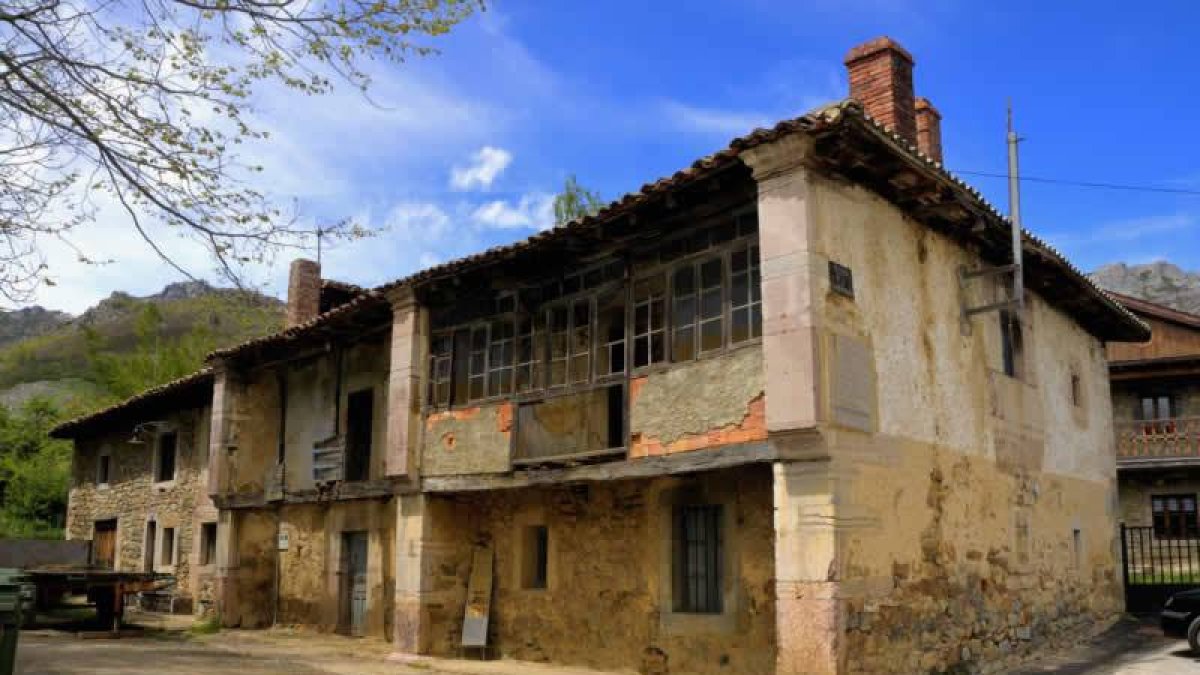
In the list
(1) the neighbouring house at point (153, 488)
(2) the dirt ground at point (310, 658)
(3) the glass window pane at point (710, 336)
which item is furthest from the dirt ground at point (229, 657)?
(3) the glass window pane at point (710, 336)

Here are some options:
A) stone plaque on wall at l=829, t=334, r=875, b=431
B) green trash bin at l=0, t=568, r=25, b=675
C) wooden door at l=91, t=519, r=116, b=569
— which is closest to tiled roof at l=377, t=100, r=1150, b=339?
stone plaque on wall at l=829, t=334, r=875, b=431

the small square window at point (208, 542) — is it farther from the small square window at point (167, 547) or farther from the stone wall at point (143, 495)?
the small square window at point (167, 547)

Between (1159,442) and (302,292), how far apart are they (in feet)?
60.8

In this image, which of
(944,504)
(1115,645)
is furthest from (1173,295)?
(944,504)

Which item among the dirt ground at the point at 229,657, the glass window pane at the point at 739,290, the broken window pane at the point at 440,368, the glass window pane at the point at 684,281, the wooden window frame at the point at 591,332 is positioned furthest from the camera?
the broken window pane at the point at 440,368

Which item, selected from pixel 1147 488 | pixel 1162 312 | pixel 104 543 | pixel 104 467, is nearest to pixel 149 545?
pixel 104 543

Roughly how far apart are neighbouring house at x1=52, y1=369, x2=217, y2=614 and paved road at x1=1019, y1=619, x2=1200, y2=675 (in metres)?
14.8

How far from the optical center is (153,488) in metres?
22.3

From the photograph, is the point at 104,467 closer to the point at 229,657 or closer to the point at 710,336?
the point at 229,657

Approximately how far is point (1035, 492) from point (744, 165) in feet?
20.5

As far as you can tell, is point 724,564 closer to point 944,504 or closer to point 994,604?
point 944,504

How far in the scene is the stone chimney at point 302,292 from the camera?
19.3m

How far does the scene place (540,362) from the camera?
11.6m

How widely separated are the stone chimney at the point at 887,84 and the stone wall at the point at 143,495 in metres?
15.3
